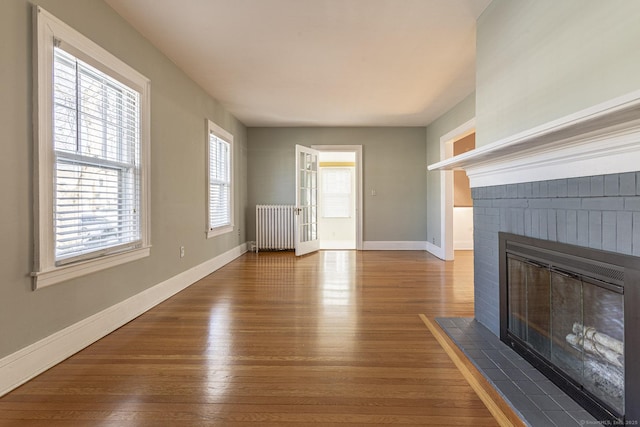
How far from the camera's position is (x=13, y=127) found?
1.73 metres

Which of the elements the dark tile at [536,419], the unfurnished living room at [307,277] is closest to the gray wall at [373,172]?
the unfurnished living room at [307,277]

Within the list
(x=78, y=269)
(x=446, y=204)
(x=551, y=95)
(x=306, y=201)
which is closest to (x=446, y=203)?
(x=446, y=204)

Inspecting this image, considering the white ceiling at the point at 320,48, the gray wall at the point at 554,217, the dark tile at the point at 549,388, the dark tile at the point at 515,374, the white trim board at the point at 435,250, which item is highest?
the white ceiling at the point at 320,48

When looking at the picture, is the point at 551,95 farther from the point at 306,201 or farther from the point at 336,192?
the point at 336,192

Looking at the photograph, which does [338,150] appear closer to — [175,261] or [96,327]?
[175,261]

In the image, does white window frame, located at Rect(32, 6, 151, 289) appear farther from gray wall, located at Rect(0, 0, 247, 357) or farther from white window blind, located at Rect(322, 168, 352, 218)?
white window blind, located at Rect(322, 168, 352, 218)

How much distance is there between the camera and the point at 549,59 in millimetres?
1766

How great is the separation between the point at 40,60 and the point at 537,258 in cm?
309

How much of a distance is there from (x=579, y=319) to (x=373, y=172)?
5.17 m

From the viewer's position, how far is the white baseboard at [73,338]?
1727 mm

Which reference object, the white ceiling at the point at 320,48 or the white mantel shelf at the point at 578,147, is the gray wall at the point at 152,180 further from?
the white mantel shelf at the point at 578,147

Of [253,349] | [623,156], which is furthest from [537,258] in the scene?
[253,349]

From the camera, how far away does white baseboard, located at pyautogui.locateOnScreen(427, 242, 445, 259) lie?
5.64 metres

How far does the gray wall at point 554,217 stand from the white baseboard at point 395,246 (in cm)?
394
